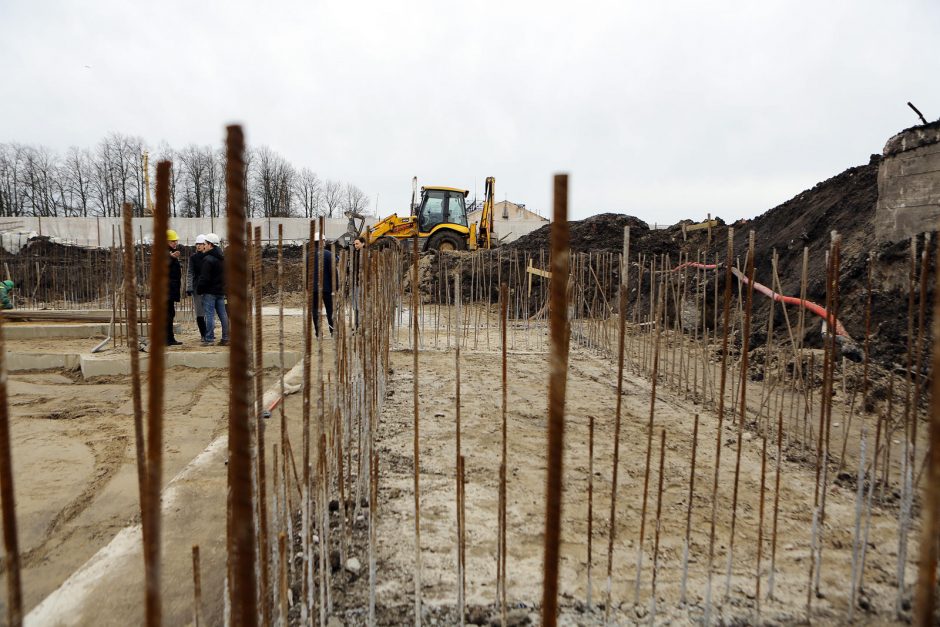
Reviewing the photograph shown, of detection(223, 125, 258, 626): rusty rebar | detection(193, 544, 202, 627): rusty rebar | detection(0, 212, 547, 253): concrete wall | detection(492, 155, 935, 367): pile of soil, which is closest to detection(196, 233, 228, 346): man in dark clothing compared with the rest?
detection(492, 155, 935, 367): pile of soil

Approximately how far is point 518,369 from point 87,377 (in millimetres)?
3849

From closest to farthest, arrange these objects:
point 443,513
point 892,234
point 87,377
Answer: point 443,513 < point 87,377 < point 892,234

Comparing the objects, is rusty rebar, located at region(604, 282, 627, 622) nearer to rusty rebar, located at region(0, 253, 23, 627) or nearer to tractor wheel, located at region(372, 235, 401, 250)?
rusty rebar, located at region(0, 253, 23, 627)

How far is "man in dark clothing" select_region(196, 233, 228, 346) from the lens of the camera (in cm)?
545

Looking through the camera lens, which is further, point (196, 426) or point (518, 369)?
point (518, 369)

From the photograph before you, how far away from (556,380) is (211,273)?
18.7 ft

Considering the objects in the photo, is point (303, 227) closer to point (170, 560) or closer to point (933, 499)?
point (170, 560)

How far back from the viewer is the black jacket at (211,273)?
214 inches

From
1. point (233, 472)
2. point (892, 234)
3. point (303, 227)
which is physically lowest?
point (233, 472)

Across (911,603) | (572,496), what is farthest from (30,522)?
(911,603)

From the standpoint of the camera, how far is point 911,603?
5.20ft

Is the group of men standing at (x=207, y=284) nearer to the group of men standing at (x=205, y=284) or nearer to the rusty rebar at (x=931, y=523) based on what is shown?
the group of men standing at (x=205, y=284)

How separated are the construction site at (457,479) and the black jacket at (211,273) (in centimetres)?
86

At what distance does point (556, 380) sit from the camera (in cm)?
44
